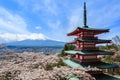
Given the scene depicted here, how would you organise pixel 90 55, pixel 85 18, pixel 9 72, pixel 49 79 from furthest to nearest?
pixel 85 18 < pixel 90 55 < pixel 9 72 < pixel 49 79

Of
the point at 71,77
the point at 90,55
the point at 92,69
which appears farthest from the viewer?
the point at 90,55

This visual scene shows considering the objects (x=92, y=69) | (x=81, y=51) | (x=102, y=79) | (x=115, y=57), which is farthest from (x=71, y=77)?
(x=115, y=57)

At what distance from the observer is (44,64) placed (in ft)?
74.2

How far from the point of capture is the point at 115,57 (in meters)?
34.4

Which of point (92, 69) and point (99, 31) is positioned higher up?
point (99, 31)

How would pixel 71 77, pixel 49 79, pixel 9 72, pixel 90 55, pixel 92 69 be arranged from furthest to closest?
pixel 90 55, pixel 92 69, pixel 9 72, pixel 71 77, pixel 49 79

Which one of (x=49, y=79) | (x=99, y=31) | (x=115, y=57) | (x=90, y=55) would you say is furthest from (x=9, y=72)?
(x=115, y=57)

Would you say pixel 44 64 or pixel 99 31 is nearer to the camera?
pixel 99 31

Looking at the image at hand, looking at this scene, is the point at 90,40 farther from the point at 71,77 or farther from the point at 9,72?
the point at 9,72

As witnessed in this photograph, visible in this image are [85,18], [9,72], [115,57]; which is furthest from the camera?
[115,57]

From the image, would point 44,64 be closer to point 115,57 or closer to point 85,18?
point 85,18

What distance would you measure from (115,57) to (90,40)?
17.0m

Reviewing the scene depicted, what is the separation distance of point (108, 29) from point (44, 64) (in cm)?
937

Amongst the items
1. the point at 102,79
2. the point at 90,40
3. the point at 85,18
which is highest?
the point at 85,18
